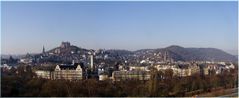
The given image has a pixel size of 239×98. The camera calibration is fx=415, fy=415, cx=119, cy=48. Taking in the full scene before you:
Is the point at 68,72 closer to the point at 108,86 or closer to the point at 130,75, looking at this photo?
the point at 130,75

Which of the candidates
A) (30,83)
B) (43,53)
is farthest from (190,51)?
(30,83)

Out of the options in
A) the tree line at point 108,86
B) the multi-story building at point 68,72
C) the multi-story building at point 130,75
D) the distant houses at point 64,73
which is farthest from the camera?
the multi-story building at point 130,75

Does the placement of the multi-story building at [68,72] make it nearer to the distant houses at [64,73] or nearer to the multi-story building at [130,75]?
the distant houses at [64,73]

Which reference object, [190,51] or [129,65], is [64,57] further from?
[190,51]

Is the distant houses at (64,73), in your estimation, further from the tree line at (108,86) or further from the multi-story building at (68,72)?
the tree line at (108,86)

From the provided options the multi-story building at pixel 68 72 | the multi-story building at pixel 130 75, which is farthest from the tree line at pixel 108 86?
the multi-story building at pixel 68 72

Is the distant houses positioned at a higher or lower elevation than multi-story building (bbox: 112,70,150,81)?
higher

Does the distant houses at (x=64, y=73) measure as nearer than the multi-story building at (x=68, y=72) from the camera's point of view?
Yes

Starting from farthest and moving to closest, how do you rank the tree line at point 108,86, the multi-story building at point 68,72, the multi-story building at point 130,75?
the multi-story building at point 130,75
the multi-story building at point 68,72
the tree line at point 108,86

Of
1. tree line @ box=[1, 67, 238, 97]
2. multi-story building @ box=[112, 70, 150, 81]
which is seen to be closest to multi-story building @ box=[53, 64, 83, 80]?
tree line @ box=[1, 67, 238, 97]

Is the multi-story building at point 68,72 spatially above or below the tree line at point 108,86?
above

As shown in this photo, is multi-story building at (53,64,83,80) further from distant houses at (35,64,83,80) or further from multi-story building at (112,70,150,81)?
multi-story building at (112,70,150,81)
